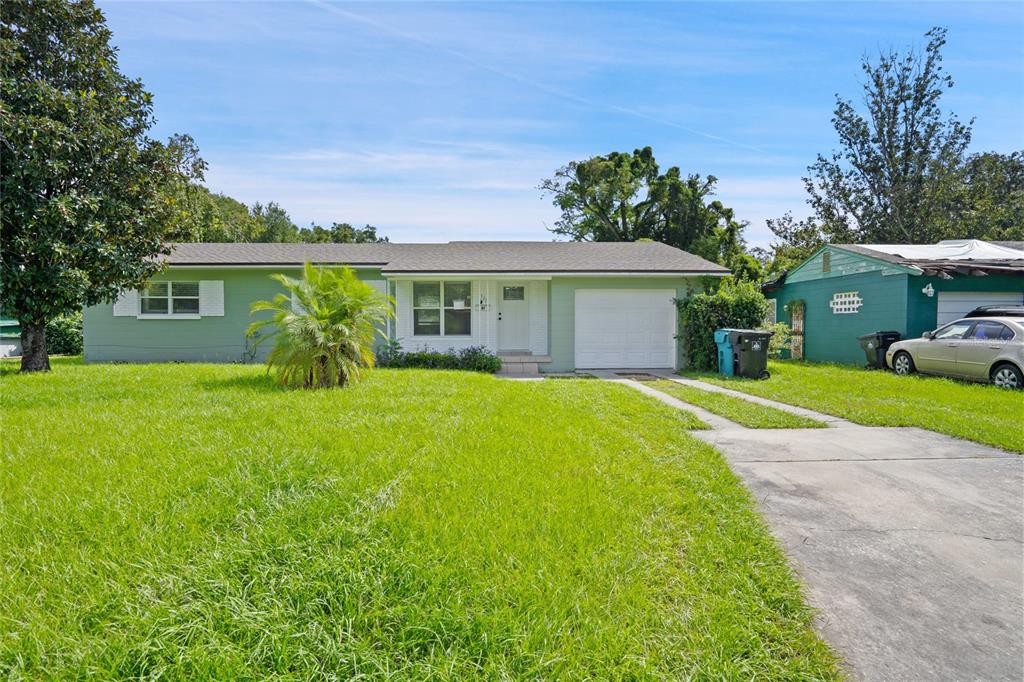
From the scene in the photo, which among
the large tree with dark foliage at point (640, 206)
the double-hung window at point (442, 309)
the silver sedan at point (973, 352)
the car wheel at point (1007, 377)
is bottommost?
the car wheel at point (1007, 377)

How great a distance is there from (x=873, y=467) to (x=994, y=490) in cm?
81

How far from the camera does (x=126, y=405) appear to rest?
6.47 meters

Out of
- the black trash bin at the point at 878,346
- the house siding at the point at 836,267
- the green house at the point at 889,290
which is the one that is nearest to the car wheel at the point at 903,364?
the black trash bin at the point at 878,346

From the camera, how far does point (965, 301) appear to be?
1262 centimetres

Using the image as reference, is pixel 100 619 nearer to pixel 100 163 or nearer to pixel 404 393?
pixel 404 393

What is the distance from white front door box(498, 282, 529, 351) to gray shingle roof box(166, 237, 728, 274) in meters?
0.97

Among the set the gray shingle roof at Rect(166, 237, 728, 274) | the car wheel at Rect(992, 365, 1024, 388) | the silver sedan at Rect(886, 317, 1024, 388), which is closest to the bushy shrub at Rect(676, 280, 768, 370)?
the gray shingle roof at Rect(166, 237, 728, 274)

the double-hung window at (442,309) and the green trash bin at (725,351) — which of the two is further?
the double-hung window at (442,309)

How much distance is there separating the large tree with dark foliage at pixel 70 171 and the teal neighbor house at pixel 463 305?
140 inches

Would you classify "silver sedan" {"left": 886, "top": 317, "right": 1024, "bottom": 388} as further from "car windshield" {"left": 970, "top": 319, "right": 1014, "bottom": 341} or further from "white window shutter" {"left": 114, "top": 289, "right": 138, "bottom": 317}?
"white window shutter" {"left": 114, "top": 289, "right": 138, "bottom": 317}

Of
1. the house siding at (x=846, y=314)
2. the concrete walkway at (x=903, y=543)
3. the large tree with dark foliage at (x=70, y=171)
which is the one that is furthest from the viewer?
the house siding at (x=846, y=314)

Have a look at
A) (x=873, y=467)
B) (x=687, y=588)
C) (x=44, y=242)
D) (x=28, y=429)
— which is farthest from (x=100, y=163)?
(x=873, y=467)

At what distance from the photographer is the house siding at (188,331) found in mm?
14477

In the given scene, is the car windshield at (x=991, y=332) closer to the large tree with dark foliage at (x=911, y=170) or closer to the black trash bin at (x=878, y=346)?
the black trash bin at (x=878, y=346)
